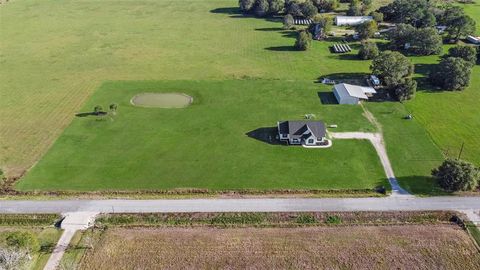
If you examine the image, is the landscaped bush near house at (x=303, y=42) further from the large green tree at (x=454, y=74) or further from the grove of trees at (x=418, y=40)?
the large green tree at (x=454, y=74)

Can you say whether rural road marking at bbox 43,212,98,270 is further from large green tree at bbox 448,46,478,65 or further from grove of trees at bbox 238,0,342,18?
grove of trees at bbox 238,0,342,18

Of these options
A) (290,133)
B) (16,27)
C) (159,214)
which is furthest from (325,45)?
(16,27)

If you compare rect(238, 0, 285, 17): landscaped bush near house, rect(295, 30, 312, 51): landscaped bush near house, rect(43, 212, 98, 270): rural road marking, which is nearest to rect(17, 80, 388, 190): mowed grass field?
rect(43, 212, 98, 270): rural road marking

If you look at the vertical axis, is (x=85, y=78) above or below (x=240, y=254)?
above

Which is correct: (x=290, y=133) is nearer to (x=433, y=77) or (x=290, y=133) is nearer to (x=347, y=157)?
(x=347, y=157)

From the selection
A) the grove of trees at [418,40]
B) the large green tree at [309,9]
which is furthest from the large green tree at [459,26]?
the large green tree at [309,9]
